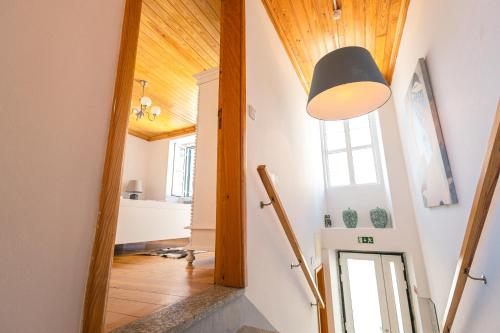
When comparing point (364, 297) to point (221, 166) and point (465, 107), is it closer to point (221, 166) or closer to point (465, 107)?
point (465, 107)

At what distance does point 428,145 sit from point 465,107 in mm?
769

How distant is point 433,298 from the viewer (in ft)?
9.34

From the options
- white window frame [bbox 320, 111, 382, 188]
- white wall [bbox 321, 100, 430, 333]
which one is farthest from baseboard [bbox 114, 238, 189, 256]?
white window frame [bbox 320, 111, 382, 188]

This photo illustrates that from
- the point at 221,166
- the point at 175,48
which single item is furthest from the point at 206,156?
the point at 175,48

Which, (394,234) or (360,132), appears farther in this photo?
(360,132)

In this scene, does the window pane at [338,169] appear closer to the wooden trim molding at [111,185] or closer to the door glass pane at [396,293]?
the door glass pane at [396,293]

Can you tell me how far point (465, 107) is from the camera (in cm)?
152

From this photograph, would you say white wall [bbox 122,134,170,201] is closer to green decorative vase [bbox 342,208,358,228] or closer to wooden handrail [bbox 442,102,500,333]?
green decorative vase [bbox 342,208,358,228]

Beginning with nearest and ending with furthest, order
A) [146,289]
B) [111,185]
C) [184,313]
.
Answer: [111,185] → [184,313] → [146,289]

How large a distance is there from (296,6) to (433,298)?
390cm

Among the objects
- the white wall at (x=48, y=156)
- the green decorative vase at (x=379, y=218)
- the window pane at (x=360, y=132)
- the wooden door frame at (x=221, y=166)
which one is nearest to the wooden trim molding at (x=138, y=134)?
the wooden door frame at (x=221, y=166)

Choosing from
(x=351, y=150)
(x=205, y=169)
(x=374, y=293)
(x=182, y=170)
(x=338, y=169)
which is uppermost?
(x=351, y=150)

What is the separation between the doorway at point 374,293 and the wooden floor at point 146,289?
347 cm

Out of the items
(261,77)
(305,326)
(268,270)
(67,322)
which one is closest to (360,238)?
(305,326)
